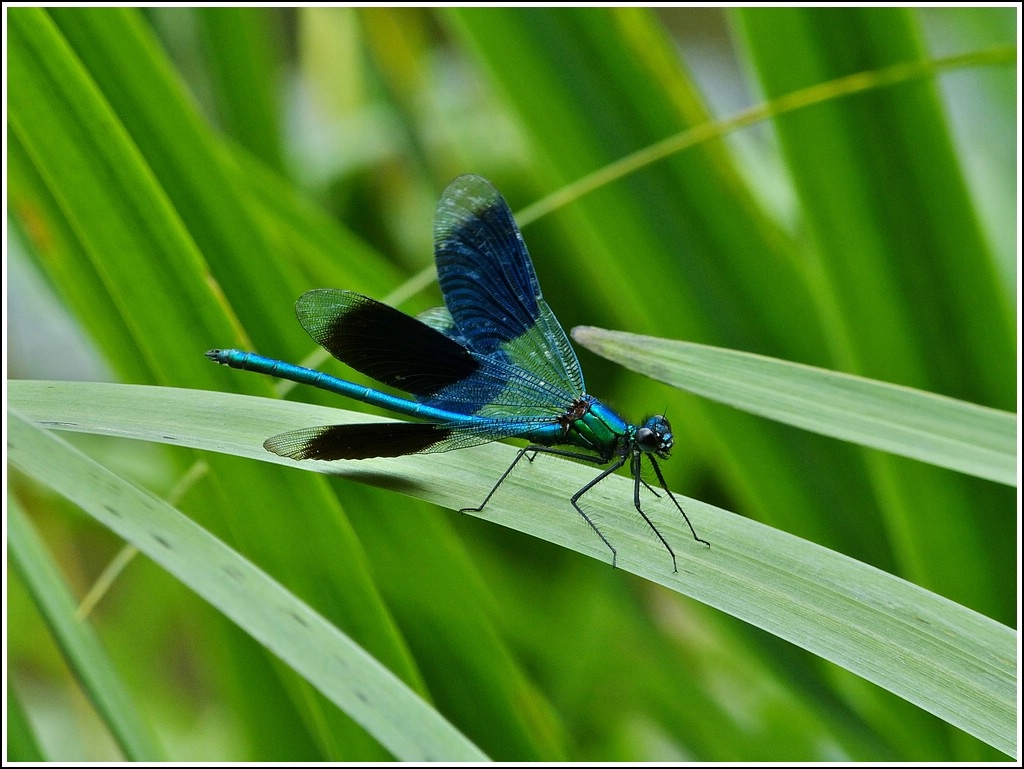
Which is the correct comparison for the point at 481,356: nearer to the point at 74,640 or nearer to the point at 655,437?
the point at 655,437

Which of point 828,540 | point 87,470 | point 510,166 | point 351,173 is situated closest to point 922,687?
point 828,540

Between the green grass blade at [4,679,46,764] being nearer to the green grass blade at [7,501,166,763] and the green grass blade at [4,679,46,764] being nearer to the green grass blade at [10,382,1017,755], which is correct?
the green grass blade at [7,501,166,763]

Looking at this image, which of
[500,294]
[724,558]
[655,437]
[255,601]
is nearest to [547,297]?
[500,294]

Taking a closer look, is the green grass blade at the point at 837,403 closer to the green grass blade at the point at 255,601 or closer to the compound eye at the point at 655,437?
the compound eye at the point at 655,437

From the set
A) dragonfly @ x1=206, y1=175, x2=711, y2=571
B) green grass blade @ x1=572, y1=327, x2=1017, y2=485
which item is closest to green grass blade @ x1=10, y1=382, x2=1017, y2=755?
dragonfly @ x1=206, y1=175, x2=711, y2=571

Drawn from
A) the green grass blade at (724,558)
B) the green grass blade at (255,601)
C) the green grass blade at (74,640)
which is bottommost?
the green grass blade at (74,640)

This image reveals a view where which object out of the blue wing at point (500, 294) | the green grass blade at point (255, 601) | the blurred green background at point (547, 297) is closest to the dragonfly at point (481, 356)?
the blue wing at point (500, 294)
